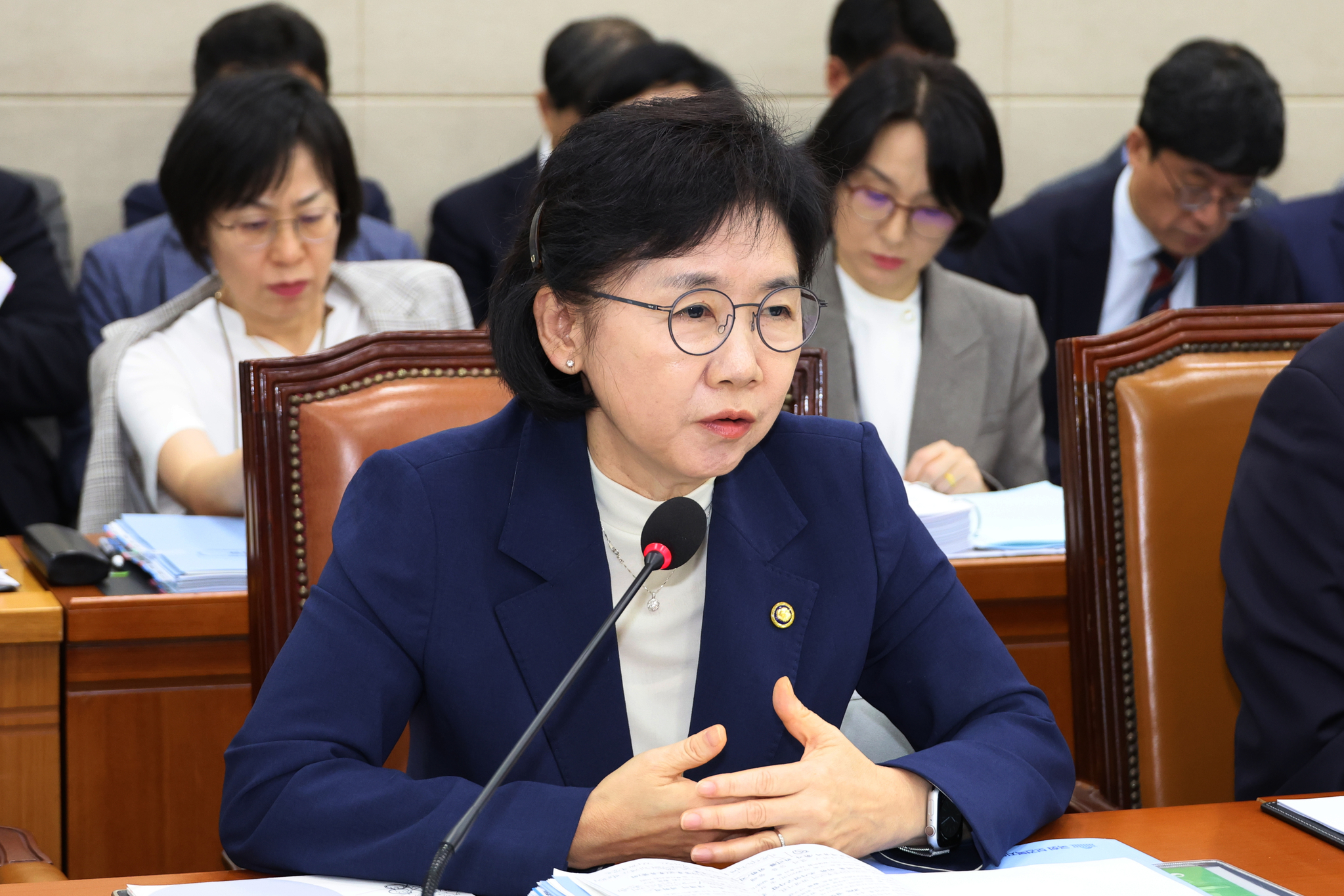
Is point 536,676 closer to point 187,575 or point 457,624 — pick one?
point 457,624

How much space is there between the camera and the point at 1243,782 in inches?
53.1

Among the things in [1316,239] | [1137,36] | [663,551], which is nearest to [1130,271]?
[1316,239]

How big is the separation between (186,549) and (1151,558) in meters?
1.22

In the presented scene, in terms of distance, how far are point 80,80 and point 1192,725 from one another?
3327 millimetres

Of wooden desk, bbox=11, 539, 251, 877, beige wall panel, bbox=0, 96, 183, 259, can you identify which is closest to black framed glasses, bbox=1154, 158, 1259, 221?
wooden desk, bbox=11, 539, 251, 877

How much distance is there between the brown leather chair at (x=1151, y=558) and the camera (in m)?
1.50

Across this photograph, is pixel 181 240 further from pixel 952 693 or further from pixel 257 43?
pixel 952 693

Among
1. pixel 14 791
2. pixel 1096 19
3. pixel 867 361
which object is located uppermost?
pixel 1096 19

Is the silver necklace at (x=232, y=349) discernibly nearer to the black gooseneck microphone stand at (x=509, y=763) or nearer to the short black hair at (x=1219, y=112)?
the black gooseneck microphone stand at (x=509, y=763)

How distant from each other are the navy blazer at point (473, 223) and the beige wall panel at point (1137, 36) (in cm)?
162

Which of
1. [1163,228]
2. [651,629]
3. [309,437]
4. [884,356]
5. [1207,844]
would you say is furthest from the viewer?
[1163,228]

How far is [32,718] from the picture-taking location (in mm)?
1639

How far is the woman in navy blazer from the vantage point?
39.9 inches

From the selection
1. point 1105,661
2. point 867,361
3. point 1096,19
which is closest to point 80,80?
point 867,361
